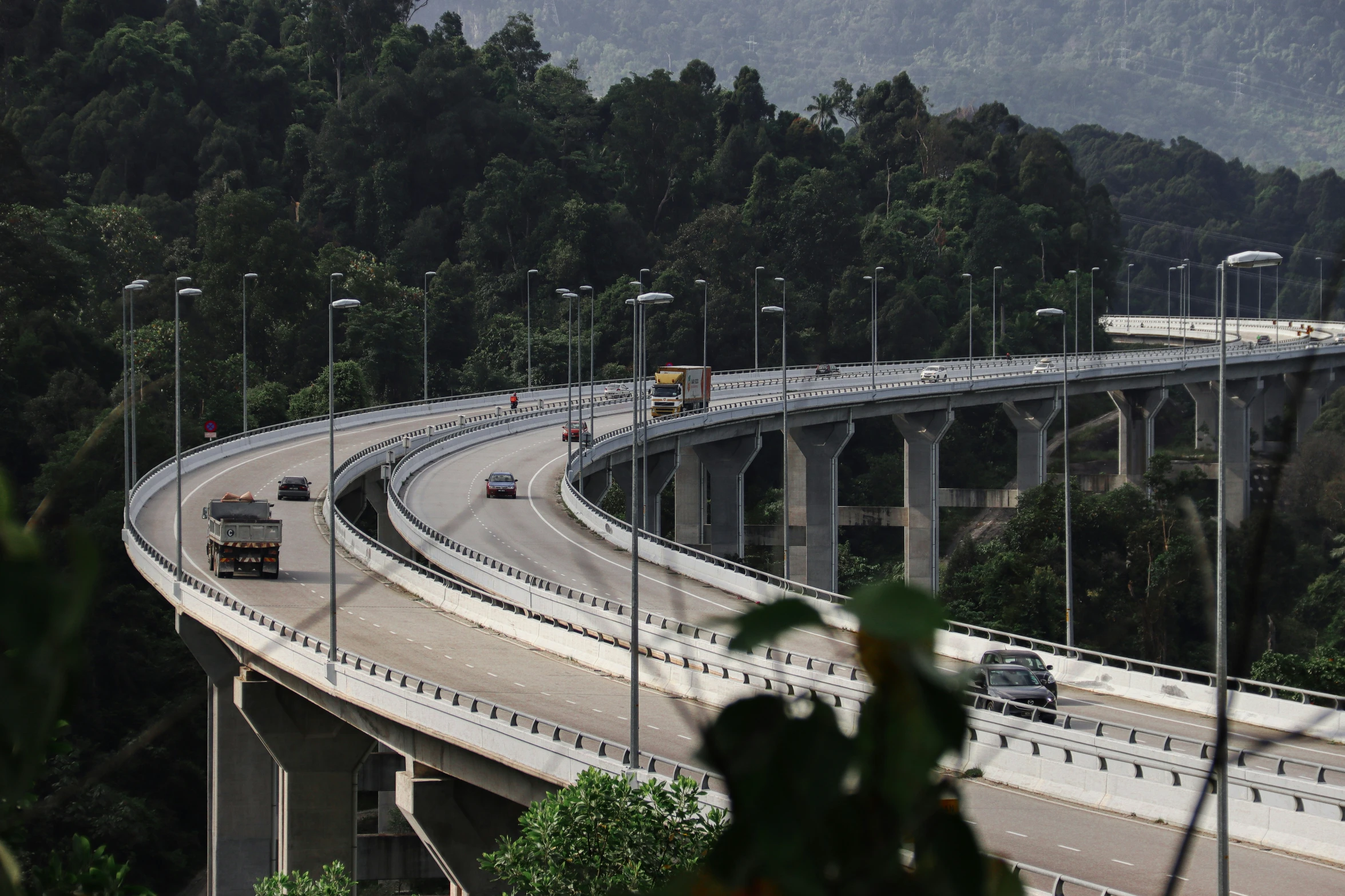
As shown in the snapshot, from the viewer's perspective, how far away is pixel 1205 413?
517ft

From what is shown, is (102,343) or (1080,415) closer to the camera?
(102,343)

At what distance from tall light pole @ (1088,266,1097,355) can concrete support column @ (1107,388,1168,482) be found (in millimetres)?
13828

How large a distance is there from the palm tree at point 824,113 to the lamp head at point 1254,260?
562 feet

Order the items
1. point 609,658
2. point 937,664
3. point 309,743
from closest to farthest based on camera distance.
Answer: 1. point 937,664
2. point 609,658
3. point 309,743

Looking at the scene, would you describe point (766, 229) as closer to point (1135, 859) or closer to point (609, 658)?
point (609, 658)

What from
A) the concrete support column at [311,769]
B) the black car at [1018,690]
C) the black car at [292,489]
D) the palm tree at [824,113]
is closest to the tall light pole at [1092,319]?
the palm tree at [824,113]

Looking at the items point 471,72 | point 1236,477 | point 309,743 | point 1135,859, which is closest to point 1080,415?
point 1236,477

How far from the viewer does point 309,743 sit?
55906mm

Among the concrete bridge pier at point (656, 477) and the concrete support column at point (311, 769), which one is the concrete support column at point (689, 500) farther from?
the concrete support column at point (311, 769)

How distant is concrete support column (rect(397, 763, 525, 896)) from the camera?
41281 millimetres

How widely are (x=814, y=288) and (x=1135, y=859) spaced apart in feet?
430

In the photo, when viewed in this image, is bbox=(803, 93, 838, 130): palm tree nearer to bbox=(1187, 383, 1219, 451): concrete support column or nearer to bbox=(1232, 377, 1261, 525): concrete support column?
bbox=(1187, 383, 1219, 451): concrete support column

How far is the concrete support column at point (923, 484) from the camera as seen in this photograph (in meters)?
122

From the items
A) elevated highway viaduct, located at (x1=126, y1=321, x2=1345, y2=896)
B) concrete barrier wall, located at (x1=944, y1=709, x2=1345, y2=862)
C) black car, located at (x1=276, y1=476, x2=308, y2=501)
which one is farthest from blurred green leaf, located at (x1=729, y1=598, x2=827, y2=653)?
black car, located at (x1=276, y1=476, x2=308, y2=501)
